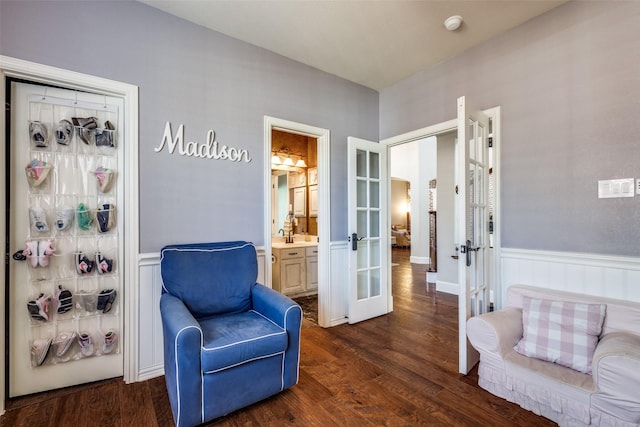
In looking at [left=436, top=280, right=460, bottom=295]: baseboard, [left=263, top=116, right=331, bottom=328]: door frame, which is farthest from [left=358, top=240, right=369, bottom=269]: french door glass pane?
[left=436, top=280, right=460, bottom=295]: baseboard

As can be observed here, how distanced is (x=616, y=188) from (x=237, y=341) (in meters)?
2.70

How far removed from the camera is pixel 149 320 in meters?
2.24

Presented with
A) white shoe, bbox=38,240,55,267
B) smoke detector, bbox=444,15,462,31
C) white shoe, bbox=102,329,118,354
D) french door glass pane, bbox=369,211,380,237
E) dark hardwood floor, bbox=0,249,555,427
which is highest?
smoke detector, bbox=444,15,462,31

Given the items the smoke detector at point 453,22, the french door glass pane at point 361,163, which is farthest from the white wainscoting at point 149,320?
the smoke detector at point 453,22

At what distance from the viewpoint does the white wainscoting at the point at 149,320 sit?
2201 millimetres

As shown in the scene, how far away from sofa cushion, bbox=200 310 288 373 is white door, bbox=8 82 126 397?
843 millimetres

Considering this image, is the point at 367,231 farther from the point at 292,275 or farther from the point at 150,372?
the point at 150,372

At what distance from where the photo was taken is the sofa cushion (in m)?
1.62

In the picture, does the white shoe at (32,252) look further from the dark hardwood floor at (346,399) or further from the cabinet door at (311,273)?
the cabinet door at (311,273)

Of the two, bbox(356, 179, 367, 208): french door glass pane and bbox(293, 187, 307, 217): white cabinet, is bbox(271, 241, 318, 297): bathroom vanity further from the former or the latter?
bbox(356, 179, 367, 208): french door glass pane

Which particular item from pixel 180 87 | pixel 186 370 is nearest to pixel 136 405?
pixel 186 370

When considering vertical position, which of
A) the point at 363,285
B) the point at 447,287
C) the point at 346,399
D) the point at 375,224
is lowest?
the point at 346,399

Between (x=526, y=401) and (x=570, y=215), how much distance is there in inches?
53.7

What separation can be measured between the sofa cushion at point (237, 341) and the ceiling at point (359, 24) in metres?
2.35
